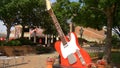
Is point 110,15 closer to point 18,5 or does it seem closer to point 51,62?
point 51,62

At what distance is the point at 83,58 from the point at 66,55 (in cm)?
106

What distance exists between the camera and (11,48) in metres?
35.8

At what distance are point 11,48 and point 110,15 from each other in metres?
15.3

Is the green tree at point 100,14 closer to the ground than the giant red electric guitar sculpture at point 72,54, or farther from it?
farther from it

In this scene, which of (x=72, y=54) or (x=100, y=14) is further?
(x=100, y=14)

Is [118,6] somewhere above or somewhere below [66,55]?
above

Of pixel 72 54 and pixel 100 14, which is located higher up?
pixel 100 14

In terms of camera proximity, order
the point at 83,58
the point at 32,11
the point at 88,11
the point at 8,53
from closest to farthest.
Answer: the point at 83,58
the point at 88,11
the point at 8,53
the point at 32,11

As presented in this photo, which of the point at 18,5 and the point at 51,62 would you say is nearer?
the point at 51,62

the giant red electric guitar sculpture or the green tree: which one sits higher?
the green tree

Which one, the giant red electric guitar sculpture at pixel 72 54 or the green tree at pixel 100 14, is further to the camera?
the green tree at pixel 100 14

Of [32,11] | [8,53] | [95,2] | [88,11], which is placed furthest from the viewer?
[32,11]

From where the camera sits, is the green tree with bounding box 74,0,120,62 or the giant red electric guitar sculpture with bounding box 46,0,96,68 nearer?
the giant red electric guitar sculpture with bounding box 46,0,96,68

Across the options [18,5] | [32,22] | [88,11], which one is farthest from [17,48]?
[88,11]
